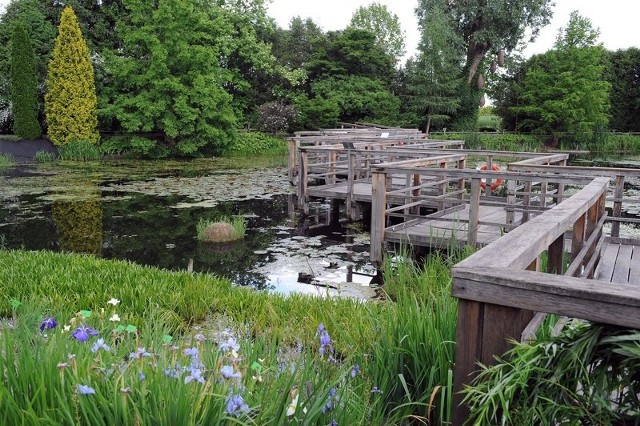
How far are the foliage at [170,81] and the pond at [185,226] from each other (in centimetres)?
628

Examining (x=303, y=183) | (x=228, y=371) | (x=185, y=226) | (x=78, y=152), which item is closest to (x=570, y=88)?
(x=303, y=183)

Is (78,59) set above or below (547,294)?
above

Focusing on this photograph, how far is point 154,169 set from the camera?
70.8 feet

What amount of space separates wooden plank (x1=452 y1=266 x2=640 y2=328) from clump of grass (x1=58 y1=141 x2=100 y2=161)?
82.4 ft

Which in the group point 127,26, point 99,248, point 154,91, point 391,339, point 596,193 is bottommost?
point 99,248

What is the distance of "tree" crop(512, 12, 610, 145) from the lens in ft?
107

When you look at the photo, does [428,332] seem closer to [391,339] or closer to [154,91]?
[391,339]

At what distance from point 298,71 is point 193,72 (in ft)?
23.9

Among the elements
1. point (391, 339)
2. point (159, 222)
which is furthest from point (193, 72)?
point (391, 339)

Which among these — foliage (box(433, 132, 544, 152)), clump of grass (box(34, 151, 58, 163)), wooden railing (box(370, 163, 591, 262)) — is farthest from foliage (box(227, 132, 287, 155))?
wooden railing (box(370, 163, 591, 262))

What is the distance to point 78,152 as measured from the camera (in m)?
25.0

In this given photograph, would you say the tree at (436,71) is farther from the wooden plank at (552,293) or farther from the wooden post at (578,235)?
the wooden plank at (552,293)

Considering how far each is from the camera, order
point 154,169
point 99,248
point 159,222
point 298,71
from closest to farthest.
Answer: point 99,248 → point 159,222 → point 154,169 → point 298,71

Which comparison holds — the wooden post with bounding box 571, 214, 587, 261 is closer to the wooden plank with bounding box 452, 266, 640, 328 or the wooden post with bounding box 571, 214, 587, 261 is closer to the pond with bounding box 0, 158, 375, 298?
the pond with bounding box 0, 158, 375, 298
